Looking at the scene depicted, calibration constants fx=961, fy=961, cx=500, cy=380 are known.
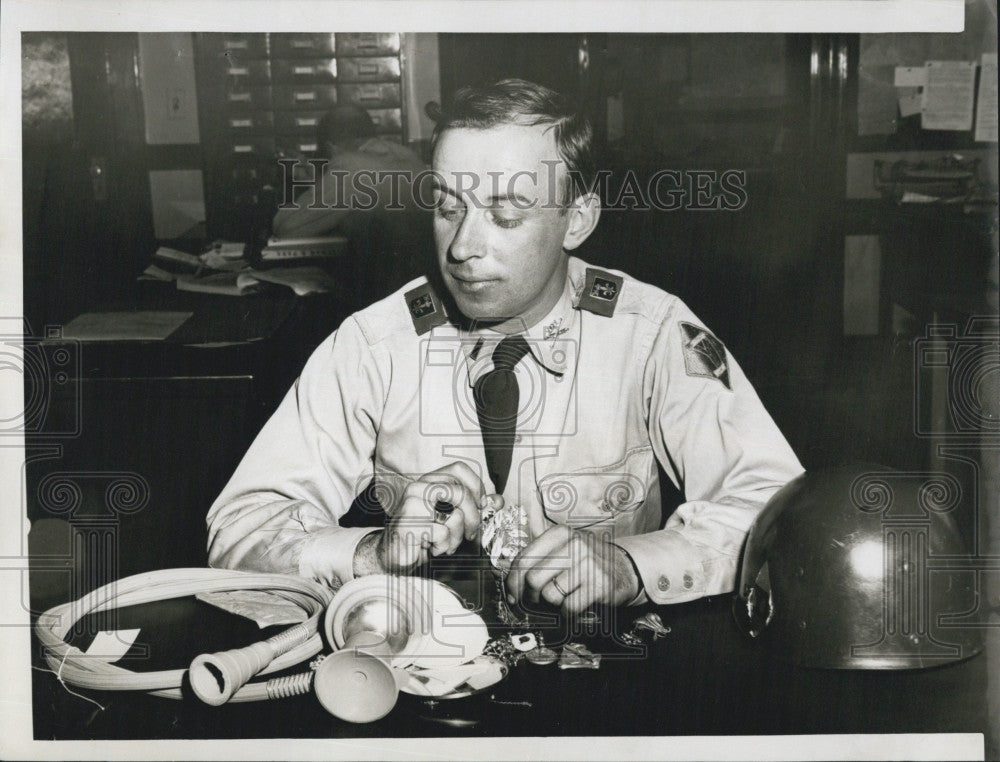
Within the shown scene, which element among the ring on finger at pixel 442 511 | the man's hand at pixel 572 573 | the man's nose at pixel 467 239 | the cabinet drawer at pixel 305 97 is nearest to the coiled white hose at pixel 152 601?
the ring on finger at pixel 442 511

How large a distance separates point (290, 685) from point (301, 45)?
4.32 feet

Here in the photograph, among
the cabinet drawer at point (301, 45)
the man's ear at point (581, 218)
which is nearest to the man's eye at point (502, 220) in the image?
the man's ear at point (581, 218)

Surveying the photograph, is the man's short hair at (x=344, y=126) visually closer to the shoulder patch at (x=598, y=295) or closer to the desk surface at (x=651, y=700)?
the shoulder patch at (x=598, y=295)

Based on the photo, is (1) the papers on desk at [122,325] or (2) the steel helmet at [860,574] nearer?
(2) the steel helmet at [860,574]

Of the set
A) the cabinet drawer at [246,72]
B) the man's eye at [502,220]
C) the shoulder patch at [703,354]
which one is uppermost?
the cabinet drawer at [246,72]

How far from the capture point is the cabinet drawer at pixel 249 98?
198 centimetres

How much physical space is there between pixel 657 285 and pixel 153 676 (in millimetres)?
1316

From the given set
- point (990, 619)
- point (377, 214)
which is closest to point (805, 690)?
point (990, 619)

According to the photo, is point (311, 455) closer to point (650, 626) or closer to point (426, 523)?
point (426, 523)

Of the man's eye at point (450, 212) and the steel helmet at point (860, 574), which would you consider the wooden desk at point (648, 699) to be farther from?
the man's eye at point (450, 212)

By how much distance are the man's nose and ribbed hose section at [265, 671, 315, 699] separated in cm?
92

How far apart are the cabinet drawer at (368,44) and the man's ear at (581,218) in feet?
1.59

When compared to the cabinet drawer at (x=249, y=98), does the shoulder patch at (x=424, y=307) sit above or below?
below

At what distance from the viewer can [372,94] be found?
6.49 ft
